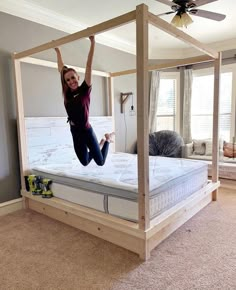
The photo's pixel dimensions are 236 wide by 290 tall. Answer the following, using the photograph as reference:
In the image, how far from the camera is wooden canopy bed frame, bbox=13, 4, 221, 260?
67.6 inches

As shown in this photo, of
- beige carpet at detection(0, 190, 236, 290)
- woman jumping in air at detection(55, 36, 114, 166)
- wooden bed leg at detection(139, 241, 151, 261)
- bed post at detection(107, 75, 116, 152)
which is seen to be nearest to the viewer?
beige carpet at detection(0, 190, 236, 290)

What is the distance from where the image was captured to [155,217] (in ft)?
6.67

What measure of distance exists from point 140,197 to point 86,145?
104cm

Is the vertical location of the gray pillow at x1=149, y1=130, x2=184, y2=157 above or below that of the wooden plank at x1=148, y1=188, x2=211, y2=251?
above

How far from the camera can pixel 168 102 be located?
207 inches

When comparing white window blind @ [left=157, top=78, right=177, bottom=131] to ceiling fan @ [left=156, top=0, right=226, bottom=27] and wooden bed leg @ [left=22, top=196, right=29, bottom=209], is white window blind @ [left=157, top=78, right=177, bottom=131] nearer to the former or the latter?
ceiling fan @ [left=156, top=0, right=226, bottom=27]

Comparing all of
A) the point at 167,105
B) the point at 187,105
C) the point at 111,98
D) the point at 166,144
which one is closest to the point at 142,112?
the point at 111,98

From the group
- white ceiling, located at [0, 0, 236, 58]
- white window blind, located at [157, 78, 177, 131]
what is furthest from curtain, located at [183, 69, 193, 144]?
white ceiling, located at [0, 0, 236, 58]

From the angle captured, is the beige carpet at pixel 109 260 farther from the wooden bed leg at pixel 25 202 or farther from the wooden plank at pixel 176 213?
the wooden bed leg at pixel 25 202

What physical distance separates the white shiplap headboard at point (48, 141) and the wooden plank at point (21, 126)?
7 cm

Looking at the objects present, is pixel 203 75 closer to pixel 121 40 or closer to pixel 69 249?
pixel 121 40

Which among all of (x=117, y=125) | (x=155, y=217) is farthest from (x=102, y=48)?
(x=155, y=217)

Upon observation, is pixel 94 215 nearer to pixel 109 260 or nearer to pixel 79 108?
pixel 109 260

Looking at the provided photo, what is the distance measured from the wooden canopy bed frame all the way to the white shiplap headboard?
0.37ft
